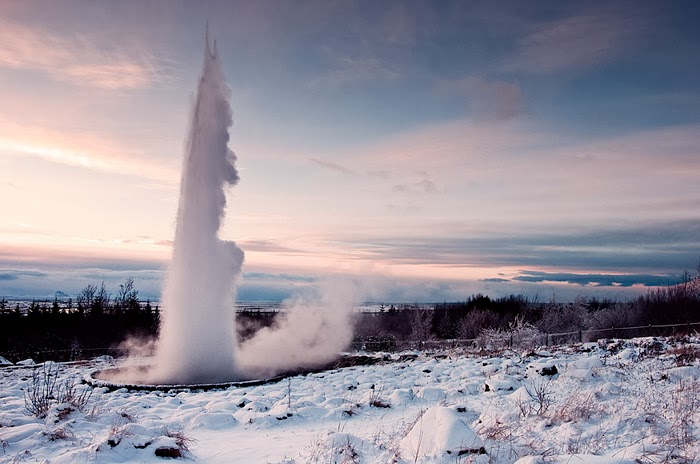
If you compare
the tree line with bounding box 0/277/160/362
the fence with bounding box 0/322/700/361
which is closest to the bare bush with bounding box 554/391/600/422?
the fence with bounding box 0/322/700/361

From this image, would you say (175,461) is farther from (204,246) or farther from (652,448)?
(204,246)

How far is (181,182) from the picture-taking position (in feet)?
72.0

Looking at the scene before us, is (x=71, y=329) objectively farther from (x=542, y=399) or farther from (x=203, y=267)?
(x=542, y=399)

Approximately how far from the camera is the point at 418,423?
684 cm

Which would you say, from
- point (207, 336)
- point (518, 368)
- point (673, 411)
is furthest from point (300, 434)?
point (207, 336)

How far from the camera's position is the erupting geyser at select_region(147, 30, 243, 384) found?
786 inches

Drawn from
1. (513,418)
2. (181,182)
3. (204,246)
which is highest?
(181,182)

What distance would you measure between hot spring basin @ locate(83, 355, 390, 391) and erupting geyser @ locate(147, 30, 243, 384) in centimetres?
158

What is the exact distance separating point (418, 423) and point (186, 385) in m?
12.9


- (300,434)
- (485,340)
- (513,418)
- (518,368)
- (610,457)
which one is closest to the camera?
(610,457)

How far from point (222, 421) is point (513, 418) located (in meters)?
6.05

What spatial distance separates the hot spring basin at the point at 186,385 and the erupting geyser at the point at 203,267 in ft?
5.17

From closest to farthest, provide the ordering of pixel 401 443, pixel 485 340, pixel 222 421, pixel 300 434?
pixel 401 443
pixel 300 434
pixel 222 421
pixel 485 340

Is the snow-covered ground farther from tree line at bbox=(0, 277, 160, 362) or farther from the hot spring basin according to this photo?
tree line at bbox=(0, 277, 160, 362)
